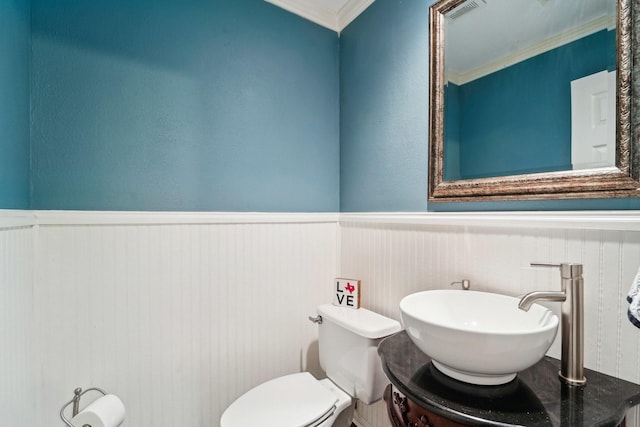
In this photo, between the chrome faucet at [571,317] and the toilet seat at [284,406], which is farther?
the toilet seat at [284,406]


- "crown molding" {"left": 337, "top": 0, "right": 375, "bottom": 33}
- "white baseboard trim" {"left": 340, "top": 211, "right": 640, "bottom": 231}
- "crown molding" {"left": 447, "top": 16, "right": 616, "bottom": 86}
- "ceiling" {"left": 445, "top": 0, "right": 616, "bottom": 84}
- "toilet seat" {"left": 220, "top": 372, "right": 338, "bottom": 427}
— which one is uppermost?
"crown molding" {"left": 337, "top": 0, "right": 375, "bottom": 33}

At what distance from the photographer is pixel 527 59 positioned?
101cm

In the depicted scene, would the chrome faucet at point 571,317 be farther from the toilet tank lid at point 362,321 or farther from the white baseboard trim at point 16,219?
the white baseboard trim at point 16,219

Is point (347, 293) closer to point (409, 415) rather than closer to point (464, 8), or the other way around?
point (409, 415)

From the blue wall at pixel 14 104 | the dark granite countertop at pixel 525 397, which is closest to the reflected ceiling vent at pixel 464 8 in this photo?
the dark granite countertop at pixel 525 397

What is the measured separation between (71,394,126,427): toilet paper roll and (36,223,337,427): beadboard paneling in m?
0.13

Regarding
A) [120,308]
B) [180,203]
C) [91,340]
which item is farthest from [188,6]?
[91,340]

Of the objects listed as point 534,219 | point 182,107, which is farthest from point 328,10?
point 534,219

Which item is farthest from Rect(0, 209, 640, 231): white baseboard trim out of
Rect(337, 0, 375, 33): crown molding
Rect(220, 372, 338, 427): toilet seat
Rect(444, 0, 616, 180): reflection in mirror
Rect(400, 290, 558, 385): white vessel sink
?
Rect(337, 0, 375, 33): crown molding

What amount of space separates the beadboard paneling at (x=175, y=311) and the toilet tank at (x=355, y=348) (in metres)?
0.26

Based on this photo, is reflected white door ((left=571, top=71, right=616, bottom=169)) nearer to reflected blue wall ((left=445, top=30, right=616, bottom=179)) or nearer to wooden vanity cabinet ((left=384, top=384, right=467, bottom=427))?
reflected blue wall ((left=445, top=30, right=616, bottom=179))

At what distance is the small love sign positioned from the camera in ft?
5.00

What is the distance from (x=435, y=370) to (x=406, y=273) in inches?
22.9

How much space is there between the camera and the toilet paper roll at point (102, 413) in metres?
1.03
